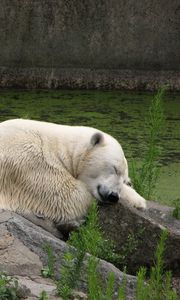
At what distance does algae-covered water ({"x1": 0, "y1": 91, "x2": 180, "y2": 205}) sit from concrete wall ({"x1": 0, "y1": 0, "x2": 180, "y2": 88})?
347 millimetres

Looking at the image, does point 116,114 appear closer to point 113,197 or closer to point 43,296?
point 113,197

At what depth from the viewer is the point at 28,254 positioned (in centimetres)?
455

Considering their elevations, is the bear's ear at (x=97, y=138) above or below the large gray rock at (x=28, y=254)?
above

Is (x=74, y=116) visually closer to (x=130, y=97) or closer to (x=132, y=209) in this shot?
(x=130, y=97)

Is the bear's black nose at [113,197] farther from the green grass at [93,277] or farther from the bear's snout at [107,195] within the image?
the green grass at [93,277]

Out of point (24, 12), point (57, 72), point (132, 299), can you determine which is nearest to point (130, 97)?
point (57, 72)

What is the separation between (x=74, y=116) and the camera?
1009 cm

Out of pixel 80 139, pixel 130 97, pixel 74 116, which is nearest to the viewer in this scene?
pixel 80 139

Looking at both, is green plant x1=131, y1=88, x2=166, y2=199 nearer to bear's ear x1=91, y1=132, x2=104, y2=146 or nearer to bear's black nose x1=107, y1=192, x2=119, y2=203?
bear's ear x1=91, y1=132, x2=104, y2=146

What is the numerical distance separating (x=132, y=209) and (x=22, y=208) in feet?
2.26

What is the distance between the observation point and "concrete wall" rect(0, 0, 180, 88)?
12.0 m

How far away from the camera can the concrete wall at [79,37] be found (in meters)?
12.0

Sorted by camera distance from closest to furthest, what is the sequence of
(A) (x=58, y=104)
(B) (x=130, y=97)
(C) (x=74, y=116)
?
(C) (x=74, y=116) < (A) (x=58, y=104) < (B) (x=130, y=97)

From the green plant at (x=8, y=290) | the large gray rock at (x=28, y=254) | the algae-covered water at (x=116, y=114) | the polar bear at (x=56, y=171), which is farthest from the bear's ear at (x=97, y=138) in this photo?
the green plant at (x=8, y=290)
